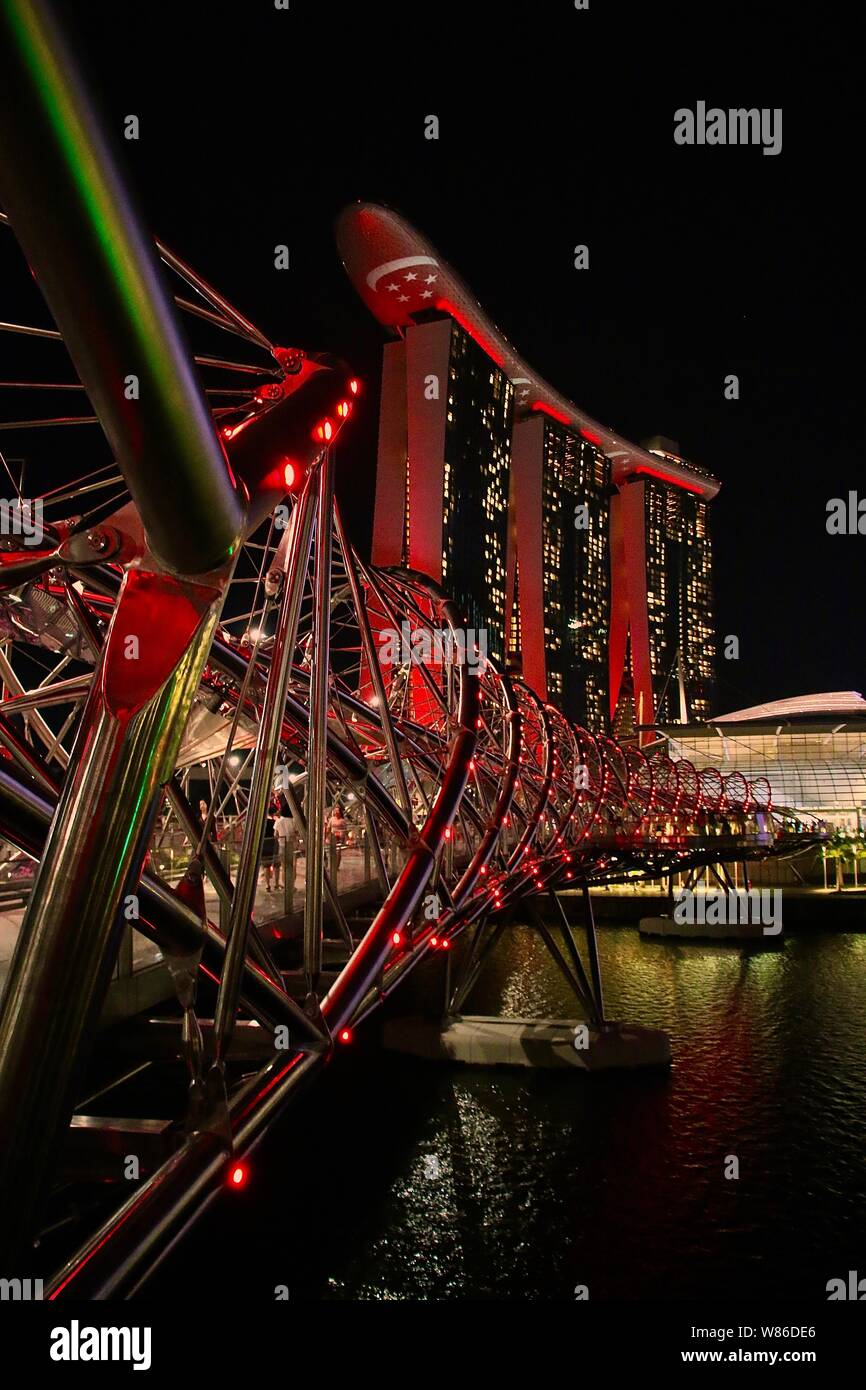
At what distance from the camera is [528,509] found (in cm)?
13212

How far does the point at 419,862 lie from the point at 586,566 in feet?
490

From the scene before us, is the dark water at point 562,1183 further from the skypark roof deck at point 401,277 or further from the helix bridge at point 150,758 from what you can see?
the skypark roof deck at point 401,277

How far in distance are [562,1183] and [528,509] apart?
395 ft

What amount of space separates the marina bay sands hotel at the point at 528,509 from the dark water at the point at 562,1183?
60.3 metres

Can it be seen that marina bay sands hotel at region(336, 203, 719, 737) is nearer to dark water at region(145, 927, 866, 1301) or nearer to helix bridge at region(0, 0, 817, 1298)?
dark water at region(145, 927, 866, 1301)

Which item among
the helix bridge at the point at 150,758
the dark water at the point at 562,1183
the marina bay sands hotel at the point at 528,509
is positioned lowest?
the dark water at the point at 562,1183

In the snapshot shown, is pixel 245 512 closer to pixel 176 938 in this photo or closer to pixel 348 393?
pixel 348 393

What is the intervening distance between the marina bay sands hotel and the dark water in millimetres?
60313

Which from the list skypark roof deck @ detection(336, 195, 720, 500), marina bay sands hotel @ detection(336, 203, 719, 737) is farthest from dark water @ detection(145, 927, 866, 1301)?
skypark roof deck @ detection(336, 195, 720, 500)

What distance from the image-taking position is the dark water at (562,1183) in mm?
13695

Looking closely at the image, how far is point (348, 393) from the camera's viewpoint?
3924mm

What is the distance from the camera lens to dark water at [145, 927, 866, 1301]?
13695 millimetres

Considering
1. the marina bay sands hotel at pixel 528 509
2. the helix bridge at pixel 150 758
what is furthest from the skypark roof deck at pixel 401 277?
the helix bridge at pixel 150 758

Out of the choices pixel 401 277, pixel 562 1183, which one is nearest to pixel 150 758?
pixel 562 1183
